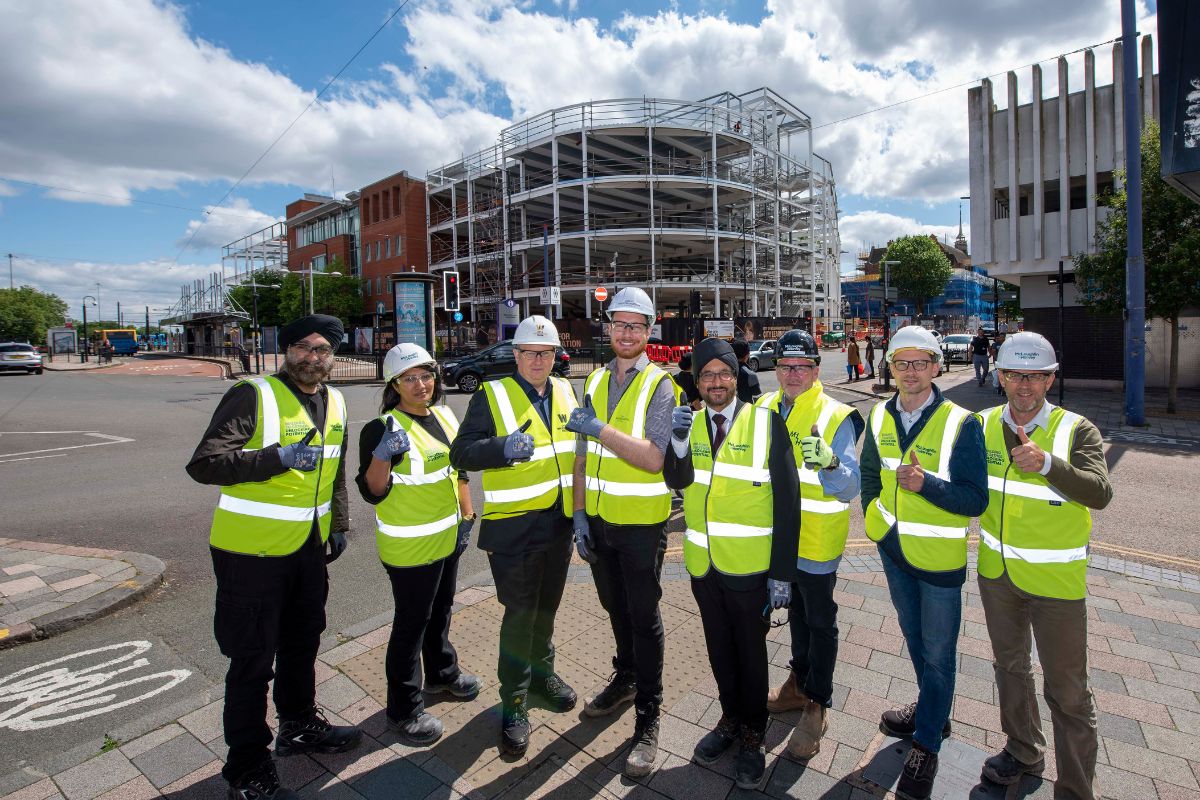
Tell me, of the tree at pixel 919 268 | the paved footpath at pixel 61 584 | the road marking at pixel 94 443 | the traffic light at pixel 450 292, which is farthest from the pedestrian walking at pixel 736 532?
the tree at pixel 919 268

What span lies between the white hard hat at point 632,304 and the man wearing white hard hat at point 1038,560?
5.07 feet

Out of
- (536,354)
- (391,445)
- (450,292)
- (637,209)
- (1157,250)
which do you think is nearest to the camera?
(391,445)

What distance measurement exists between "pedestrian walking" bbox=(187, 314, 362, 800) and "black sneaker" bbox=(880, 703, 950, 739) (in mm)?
2541

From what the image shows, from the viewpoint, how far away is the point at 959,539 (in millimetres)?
2691

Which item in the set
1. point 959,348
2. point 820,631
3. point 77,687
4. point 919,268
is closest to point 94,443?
point 77,687

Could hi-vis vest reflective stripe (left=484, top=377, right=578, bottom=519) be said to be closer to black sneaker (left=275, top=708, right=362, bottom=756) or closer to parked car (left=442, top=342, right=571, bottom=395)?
black sneaker (left=275, top=708, right=362, bottom=756)

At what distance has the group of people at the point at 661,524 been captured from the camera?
2.60 meters

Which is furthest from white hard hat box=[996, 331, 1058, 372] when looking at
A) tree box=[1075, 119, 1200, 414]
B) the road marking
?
the road marking

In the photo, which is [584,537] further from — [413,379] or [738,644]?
[413,379]

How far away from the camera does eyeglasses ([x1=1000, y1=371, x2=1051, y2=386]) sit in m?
2.61

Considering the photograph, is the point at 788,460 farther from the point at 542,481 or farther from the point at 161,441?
the point at 161,441

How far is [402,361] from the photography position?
3117 millimetres

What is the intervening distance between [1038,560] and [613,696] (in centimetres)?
205

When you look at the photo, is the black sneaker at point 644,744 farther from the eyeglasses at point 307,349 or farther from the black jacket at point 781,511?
the eyeglasses at point 307,349
